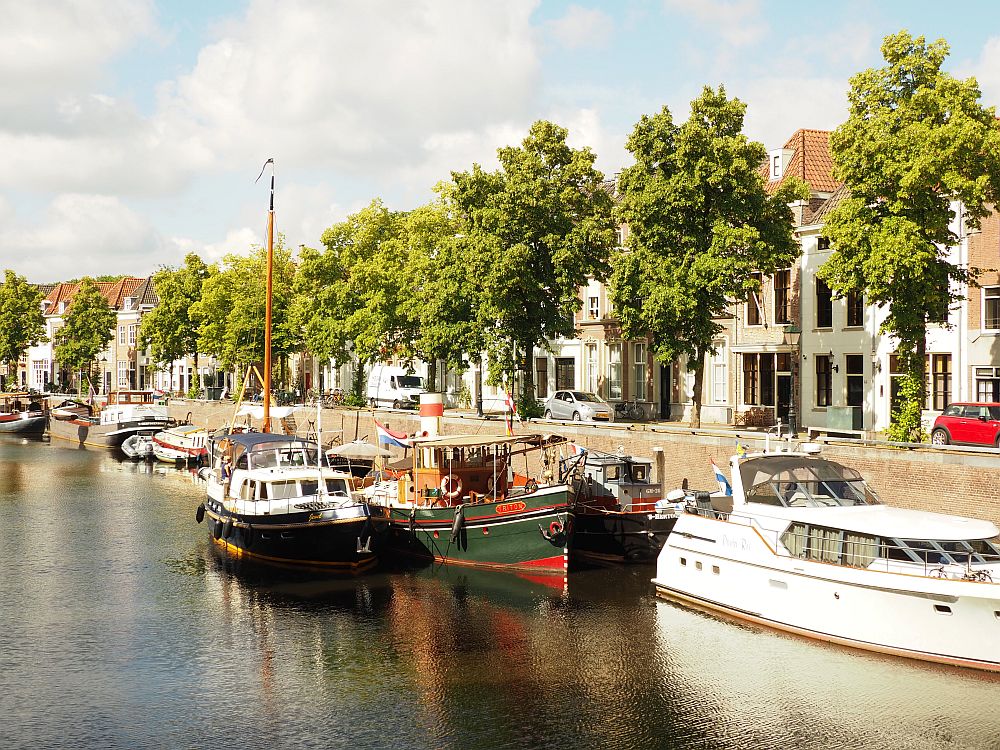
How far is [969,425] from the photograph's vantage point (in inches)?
1459

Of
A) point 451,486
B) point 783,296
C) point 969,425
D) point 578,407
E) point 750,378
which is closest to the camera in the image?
point 451,486

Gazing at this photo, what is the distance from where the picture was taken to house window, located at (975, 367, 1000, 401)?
43.6 meters

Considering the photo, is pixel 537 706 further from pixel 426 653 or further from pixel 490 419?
pixel 490 419

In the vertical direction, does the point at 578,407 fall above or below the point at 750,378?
below

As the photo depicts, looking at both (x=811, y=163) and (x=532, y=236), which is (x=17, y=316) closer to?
(x=532, y=236)

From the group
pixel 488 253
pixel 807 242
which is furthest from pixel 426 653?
pixel 807 242

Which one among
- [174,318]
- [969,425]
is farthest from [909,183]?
[174,318]

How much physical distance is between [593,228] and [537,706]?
32.6m

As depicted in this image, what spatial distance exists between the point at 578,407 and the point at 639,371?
7647 mm

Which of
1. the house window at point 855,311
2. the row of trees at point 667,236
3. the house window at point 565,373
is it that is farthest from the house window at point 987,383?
the house window at point 565,373

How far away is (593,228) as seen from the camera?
49.9m

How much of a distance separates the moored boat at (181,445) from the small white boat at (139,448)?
516 millimetres

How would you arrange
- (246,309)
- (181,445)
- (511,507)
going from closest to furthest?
1. (511,507)
2. (181,445)
3. (246,309)

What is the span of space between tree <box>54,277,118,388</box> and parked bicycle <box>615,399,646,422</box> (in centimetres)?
6996
